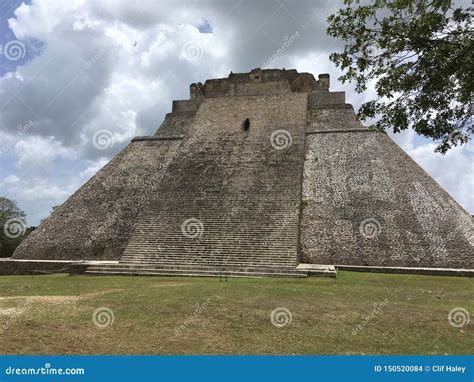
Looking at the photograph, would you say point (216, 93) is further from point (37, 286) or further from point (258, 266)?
point (37, 286)

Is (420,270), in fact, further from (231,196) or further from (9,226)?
(9,226)

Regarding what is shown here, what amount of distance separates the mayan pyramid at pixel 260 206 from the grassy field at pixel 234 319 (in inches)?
139

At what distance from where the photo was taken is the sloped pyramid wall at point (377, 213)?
13.6 metres

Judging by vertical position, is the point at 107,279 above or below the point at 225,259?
below

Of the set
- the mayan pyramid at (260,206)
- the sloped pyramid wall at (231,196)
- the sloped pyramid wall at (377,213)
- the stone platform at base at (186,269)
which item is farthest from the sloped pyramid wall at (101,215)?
the sloped pyramid wall at (377,213)

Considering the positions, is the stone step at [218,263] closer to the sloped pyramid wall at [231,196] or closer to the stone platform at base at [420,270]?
the sloped pyramid wall at [231,196]

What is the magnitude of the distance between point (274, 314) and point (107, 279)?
667 cm

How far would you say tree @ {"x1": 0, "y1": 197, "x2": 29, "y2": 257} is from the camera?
24.2 metres

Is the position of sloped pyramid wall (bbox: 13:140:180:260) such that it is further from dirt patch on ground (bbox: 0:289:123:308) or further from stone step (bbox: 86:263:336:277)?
dirt patch on ground (bbox: 0:289:123:308)

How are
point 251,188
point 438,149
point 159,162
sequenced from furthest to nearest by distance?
point 159,162 < point 251,188 < point 438,149

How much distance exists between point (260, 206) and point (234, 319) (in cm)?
977

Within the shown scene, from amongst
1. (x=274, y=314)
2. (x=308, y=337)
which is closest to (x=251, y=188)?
(x=274, y=314)

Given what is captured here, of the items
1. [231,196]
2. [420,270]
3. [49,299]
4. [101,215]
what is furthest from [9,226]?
[420,270]

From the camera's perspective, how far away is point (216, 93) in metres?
26.1
